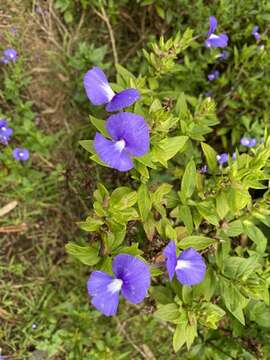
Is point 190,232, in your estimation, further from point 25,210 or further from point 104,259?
point 25,210

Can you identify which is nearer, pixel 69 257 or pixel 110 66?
pixel 69 257

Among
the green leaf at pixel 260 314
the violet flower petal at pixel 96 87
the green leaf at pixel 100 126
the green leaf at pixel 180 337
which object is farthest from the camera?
the green leaf at pixel 260 314

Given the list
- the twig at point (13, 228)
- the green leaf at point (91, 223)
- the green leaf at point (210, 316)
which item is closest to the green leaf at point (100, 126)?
the green leaf at point (91, 223)

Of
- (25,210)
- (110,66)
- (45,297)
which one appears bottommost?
(45,297)

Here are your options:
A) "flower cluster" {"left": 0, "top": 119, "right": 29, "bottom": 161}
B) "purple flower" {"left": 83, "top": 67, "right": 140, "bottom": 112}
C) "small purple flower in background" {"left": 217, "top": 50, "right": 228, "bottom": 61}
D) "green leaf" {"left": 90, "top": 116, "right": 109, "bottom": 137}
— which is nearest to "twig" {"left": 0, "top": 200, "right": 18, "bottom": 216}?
"flower cluster" {"left": 0, "top": 119, "right": 29, "bottom": 161}

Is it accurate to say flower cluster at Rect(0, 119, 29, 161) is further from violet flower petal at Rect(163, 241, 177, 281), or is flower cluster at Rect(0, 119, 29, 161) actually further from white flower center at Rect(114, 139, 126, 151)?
violet flower petal at Rect(163, 241, 177, 281)

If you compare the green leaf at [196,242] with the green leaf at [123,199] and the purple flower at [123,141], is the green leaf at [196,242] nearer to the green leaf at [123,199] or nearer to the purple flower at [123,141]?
the green leaf at [123,199]

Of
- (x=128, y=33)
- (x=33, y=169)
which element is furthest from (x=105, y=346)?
(x=128, y=33)
